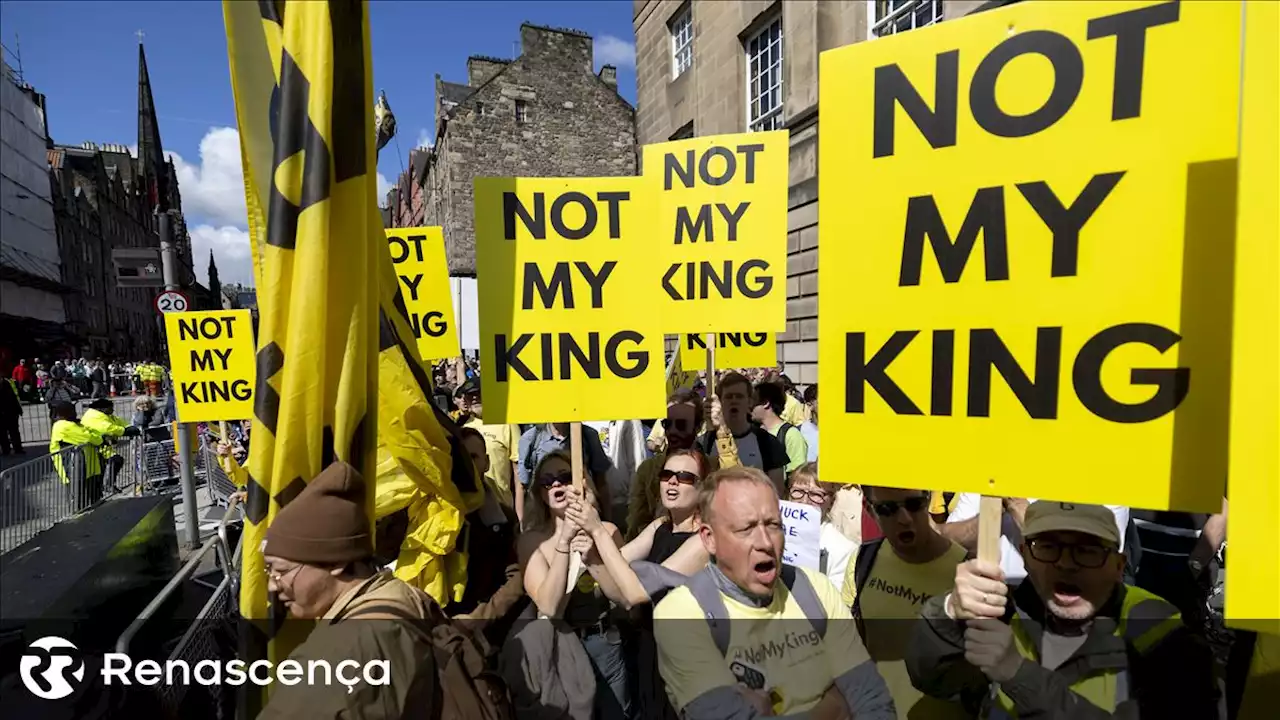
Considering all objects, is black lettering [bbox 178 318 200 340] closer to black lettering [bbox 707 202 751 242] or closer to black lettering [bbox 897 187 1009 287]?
black lettering [bbox 707 202 751 242]

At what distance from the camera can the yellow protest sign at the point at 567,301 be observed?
8.96 ft

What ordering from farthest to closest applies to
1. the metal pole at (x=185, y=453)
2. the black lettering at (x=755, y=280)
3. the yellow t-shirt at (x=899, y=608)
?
the metal pole at (x=185, y=453) → the black lettering at (x=755, y=280) → the yellow t-shirt at (x=899, y=608)

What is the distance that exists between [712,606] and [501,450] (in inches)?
122

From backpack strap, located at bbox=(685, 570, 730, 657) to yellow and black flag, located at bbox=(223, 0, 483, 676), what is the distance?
3.54ft

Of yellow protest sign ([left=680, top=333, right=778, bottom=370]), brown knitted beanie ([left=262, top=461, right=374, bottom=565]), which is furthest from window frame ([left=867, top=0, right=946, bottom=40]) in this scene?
brown knitted beanie ([left=262, top=461, right=374, bottom=565])

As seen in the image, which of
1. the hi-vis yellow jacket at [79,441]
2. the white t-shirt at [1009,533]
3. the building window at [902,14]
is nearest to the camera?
the white t-shirt at [1009,533]

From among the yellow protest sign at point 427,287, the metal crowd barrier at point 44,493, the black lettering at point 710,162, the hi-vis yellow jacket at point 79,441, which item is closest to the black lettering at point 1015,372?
the black lettering at point 710,162

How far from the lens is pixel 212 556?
261 inches

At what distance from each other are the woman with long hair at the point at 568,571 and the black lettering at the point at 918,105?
1.64 m

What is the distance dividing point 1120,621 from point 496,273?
2410 mm

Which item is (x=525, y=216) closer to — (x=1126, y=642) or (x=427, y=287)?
(x=427, y=287)

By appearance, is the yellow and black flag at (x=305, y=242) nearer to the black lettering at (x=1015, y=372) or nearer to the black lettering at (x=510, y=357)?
the black lettering at (x=510, y=357)

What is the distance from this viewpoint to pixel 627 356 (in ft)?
9.18

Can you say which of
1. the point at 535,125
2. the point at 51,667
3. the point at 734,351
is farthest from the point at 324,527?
the point at 535,125
